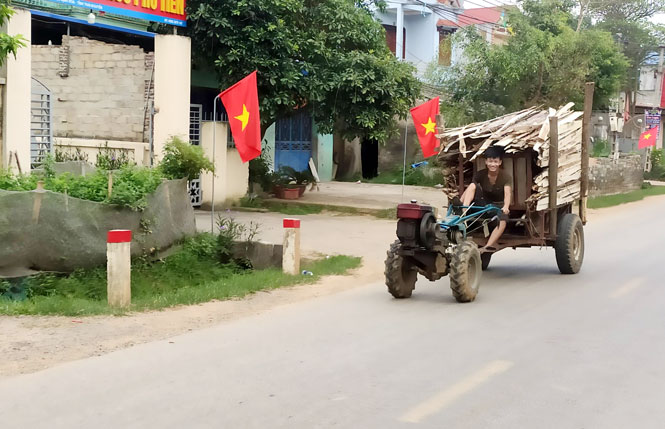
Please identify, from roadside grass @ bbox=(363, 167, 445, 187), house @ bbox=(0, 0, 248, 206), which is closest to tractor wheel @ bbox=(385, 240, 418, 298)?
house @ bbox=(0, 0, 248, 206)

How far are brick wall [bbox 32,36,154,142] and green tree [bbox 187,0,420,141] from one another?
165cm

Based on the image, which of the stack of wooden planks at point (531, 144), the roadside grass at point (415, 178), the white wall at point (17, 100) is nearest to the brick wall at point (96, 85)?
the white wall at point (17, 100)

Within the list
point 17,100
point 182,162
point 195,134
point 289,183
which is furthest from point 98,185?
point 289,183

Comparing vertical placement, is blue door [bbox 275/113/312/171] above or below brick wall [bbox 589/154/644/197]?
above

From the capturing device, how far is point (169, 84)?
58.2 feet

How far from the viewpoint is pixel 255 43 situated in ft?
61.1

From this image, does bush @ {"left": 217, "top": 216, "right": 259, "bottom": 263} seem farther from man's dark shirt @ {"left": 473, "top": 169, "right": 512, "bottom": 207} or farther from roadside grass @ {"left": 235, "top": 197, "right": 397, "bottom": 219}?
roadside grass @ {"left": 235, "top": 197, "right": 397, "bottom": 219}

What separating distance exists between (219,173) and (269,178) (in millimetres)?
2332

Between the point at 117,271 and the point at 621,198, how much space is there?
22942 millimetres

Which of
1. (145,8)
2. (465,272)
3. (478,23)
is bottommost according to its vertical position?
(465,272)

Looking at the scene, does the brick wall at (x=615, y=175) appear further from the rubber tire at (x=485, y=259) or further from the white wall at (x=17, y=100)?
the white wall at (x=17, y=100)

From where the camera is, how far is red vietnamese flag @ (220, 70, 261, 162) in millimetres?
12797

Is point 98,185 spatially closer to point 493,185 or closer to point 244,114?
point 244,114

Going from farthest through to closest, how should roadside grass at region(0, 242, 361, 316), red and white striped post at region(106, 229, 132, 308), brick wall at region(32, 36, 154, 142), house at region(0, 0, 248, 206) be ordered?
brick wall at region(32, 36, 154, 142) → house at region(0, 0, 248, 206) → red and white striped post at region(106, 229, 132, 308) → roadside grass at region(0, 242, 361, 316)
